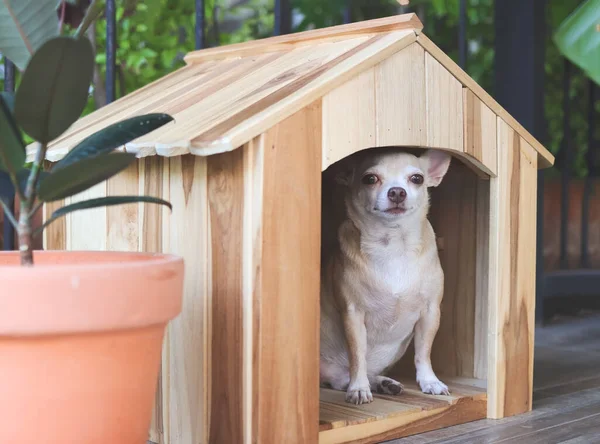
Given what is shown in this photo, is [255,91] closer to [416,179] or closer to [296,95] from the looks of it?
[296,95]

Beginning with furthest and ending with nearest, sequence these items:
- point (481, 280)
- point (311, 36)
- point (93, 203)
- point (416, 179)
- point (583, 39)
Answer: point (481, 280) → point (416, 179) → point (311, 36) → point (93, 203) → point (583, 39)

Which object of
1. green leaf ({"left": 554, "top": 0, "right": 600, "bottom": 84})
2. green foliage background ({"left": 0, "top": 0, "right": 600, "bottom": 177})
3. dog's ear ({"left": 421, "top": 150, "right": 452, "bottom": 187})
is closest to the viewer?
green leaf ({"left": 554, "top": 0, "right": 600, "bottom": 84})

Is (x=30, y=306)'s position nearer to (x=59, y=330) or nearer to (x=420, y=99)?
(x=59, y=330)

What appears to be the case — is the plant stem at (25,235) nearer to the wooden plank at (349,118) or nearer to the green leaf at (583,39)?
the wooden plank at (349,118)

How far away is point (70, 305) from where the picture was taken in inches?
42.2

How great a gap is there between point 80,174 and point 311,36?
2.63 ft

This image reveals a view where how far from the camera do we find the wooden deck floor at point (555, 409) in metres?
1.61

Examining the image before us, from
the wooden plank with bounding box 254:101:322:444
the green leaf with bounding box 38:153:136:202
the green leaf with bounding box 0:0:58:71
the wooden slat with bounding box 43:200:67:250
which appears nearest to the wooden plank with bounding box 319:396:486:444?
the wooden plank with bounding box 254:101:322:444

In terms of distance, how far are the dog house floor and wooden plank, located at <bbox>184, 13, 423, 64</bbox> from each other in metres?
0.76

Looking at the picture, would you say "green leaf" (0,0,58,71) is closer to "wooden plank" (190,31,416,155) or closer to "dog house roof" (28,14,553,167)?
"dog house roof" (28,14,553,167)

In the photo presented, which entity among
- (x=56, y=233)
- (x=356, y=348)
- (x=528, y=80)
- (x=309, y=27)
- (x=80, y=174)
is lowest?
(x=356, y=348)

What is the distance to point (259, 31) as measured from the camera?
4.41 m

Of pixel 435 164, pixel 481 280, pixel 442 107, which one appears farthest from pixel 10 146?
pixel 481 280

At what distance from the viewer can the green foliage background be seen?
2996 mm
